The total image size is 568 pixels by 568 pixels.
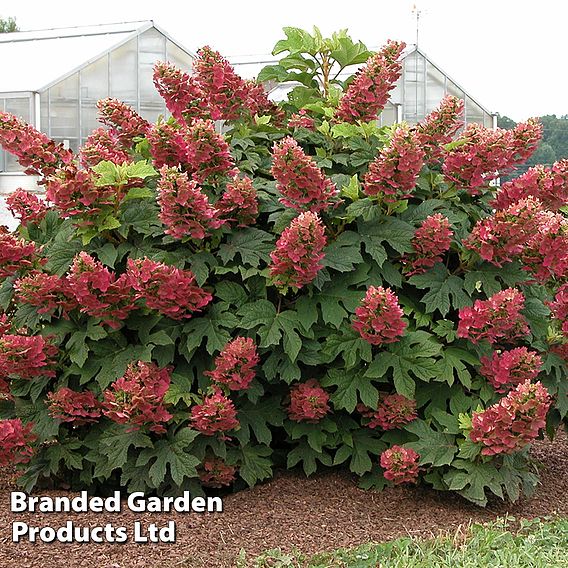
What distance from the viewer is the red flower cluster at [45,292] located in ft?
13.3

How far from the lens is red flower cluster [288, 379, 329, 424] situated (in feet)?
13.4

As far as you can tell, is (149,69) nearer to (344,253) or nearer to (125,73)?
(125,73)

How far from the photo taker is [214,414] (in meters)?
3.91

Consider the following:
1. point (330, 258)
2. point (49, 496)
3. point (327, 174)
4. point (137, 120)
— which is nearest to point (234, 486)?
point (49, 496)

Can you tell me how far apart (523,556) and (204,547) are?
1133 millimetres

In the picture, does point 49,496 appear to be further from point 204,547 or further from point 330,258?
point 330,258

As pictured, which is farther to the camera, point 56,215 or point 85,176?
point 56,215

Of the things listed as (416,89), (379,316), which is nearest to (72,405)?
(379,316)

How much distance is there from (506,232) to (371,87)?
0.99 metres

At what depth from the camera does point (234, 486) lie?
14.1 feet

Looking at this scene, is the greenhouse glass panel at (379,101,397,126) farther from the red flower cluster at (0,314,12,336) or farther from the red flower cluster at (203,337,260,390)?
the red flower cluster at (203,337,260,390)

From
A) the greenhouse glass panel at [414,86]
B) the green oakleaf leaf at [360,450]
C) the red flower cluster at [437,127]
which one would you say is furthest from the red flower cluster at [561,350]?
the greenhouse glass panel at [414,86]

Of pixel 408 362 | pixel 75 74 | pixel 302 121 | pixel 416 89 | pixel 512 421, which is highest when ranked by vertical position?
pixel 416 89

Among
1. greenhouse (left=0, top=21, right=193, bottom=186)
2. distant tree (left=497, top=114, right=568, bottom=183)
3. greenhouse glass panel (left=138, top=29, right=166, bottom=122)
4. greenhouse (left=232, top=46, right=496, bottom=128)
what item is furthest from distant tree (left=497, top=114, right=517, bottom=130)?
greenhouse glass panel (left=138, top=29, right=166, bottom=122)
